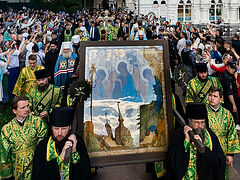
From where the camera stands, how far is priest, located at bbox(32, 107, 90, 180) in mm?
3285

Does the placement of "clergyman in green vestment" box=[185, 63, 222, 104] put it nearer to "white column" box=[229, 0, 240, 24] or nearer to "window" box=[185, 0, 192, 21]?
"window" box=[185, 0, 192, 21]

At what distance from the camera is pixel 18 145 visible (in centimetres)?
389

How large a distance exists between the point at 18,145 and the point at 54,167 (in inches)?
33.2

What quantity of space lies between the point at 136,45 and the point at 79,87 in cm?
88

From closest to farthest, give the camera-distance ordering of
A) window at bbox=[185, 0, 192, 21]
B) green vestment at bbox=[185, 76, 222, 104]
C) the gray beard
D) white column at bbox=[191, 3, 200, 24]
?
green vestment at bbox=[185, 76, 222, 104] → the gray beard → white column at bbox=[191, 3, 200, 24] → window at bbox=[185, 0, 192, 21]

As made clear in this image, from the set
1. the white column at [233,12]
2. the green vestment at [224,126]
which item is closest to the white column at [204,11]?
the white column at [233,12]

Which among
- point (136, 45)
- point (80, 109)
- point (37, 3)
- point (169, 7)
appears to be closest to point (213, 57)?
point (136, 45)

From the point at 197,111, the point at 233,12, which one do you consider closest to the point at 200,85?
the point at 197,111

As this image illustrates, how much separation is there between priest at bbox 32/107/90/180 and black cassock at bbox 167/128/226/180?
962 mm

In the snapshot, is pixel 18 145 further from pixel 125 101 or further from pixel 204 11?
pixel 204 11

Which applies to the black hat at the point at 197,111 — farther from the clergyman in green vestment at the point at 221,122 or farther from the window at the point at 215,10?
the window at the point at 215,10

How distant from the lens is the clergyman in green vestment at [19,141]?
386 centimetres

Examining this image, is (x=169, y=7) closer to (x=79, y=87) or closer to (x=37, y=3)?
(x=37, y=3)

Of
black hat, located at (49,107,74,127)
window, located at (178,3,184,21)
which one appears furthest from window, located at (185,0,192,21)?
black hat, located at (49,107,74,127)
